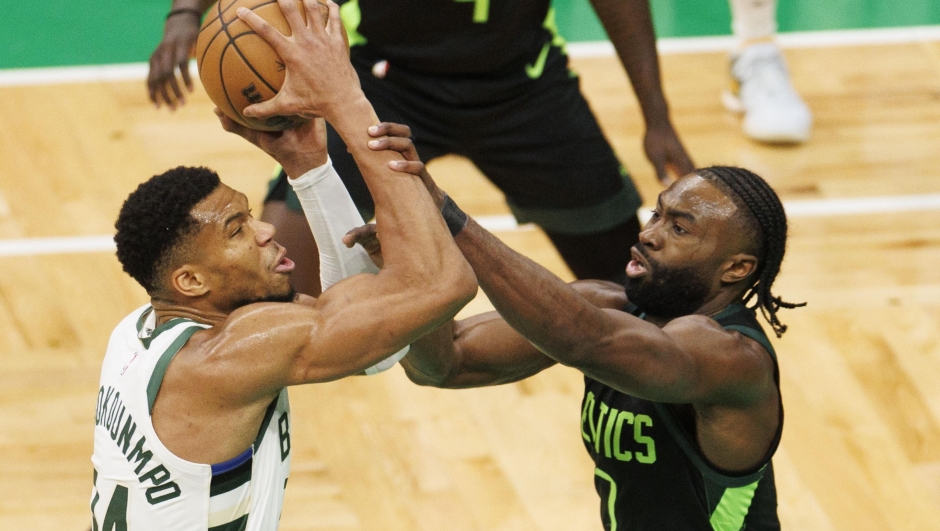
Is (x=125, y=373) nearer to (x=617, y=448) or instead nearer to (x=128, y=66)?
(x=617, y=448)

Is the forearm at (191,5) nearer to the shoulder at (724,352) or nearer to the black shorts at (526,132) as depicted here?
the black shorts at (526,132)

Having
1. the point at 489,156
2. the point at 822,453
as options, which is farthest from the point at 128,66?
the point at 822,453

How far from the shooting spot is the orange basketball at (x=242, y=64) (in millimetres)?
2639

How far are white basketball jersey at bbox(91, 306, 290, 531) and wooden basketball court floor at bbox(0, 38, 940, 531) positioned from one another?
1615 mm

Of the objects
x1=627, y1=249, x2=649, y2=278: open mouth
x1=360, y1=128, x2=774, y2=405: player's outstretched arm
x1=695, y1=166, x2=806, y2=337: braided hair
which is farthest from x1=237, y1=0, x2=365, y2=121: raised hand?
x1=695, y1=166, x2=806, y2=337: braided hair

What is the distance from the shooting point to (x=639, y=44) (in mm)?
4172

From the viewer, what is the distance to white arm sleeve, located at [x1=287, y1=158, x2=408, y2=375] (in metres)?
2.76

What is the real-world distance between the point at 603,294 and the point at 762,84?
3.68 meters

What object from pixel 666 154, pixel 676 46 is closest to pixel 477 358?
pixel 666 154

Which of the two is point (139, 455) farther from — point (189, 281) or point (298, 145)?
point (298, 145)

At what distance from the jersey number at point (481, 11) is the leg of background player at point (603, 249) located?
801 mm

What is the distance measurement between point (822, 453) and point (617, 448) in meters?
1.82

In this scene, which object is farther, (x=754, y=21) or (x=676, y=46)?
(x=676, y=46)

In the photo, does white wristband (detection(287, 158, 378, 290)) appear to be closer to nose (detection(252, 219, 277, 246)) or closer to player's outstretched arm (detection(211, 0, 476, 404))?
nose (detection(252, 219, 277, 246))
